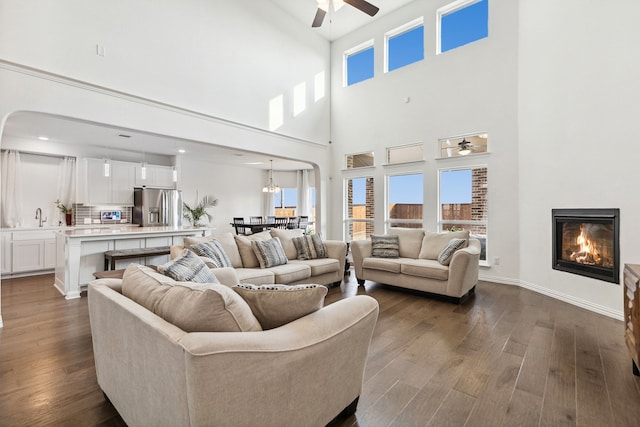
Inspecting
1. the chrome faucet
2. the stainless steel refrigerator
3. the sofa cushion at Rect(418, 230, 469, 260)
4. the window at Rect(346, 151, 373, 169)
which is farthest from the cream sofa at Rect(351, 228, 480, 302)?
the chrome faucet

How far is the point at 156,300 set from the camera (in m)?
1.50

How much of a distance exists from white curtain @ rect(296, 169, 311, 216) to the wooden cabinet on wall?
8733mm

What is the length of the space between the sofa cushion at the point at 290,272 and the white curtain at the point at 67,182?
568 cm

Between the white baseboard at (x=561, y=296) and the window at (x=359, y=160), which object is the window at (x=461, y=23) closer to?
the window at (x=359, y=160)

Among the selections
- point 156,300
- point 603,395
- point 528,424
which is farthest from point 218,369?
point 603,395

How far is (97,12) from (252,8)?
2.83 meters

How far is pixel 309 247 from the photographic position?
4785 mm

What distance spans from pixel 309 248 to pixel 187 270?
2.72m

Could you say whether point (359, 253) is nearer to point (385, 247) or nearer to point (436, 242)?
point (385, 247)

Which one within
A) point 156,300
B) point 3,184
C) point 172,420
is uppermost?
point 3,184

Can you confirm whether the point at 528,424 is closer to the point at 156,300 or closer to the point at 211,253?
the point at 156,300

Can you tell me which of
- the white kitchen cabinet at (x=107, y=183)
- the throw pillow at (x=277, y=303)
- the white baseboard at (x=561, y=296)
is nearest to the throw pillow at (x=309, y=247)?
the white baseboard at (x=561, y=296)

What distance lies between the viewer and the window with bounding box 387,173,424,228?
20.4 ft

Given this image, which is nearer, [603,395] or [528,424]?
[528,424]
